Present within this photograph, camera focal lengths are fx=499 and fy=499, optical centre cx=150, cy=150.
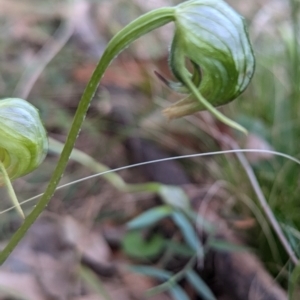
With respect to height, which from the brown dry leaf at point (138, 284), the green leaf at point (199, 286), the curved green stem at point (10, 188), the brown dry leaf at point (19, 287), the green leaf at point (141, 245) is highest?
the curved green stem at point (10, 188)

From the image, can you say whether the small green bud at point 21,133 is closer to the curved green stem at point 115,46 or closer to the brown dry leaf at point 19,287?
the curved green stem at point 115,46

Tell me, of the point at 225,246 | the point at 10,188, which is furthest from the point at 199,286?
the point at 10,188

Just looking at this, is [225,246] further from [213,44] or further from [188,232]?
[213,44]

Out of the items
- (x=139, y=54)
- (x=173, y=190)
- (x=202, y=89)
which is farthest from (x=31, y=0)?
(x=202, y=89)

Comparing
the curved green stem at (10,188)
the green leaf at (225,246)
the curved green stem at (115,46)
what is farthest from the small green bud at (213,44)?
the green leaf at (225,246)

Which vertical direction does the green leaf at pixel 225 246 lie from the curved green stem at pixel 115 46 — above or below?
below

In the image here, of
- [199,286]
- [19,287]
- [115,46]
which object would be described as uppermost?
[115,46]
